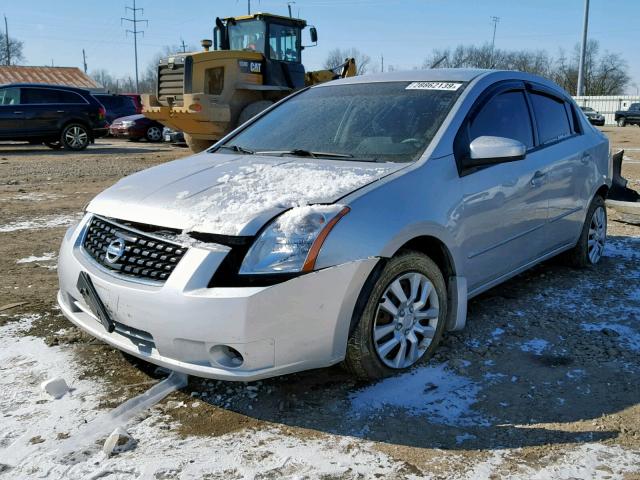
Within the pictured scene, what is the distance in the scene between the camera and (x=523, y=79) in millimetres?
4508

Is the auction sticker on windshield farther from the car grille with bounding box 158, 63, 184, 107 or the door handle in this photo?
the car grille with bounding box 158, 63, 184, 107

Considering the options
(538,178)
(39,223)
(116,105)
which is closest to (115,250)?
(538,178)

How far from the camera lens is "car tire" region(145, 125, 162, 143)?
22.2 metres

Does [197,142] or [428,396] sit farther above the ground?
[197,142]

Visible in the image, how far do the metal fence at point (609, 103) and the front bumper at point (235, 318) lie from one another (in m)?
51.9

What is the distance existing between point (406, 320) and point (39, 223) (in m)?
5.40

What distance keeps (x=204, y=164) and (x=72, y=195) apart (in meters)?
6.32

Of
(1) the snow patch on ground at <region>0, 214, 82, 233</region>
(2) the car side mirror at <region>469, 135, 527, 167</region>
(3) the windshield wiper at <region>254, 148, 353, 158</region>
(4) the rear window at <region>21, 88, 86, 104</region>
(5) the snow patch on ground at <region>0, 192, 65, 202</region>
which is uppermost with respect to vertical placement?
(4) the rear window at <region>21, 88, 86, 104</region>

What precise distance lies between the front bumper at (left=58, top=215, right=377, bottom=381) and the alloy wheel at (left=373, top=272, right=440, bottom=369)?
0.28m

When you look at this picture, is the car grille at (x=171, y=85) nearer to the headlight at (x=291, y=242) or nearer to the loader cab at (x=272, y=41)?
the loader cab at (x=272, y=41)

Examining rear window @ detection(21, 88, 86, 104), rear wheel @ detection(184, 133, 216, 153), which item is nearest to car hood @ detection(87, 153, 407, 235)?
rear wheel @ detection(184, 133, 216, 153)

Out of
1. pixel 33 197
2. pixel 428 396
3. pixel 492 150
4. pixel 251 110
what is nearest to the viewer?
pixel 428 396

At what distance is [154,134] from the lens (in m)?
22.2

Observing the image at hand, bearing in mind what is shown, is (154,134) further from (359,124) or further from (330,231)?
(330,231)
